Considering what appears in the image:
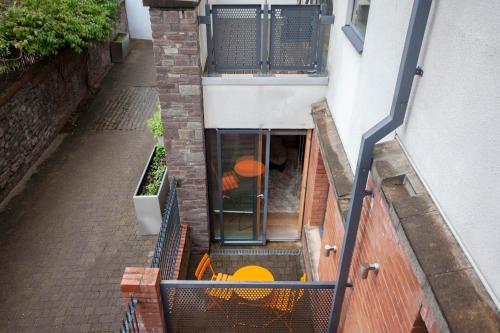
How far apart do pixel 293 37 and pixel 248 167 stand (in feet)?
8.09

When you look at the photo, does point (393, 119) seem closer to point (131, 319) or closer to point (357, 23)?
point (357, 23)

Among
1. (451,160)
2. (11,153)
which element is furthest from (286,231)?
(11,153)

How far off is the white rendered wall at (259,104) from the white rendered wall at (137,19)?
49.2ft

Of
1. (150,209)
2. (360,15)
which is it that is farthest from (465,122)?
(150,209)

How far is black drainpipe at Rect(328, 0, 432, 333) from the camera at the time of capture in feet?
8.46

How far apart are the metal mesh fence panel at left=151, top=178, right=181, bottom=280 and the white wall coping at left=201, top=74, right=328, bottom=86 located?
6.20 feet

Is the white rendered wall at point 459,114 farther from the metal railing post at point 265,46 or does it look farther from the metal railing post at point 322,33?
the metal railing post at point 265,46

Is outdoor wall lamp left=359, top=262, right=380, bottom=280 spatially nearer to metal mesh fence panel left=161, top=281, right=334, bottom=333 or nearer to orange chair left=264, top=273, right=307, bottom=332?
metal mesh fence panel left=161, top=281, right=334, bottom=333

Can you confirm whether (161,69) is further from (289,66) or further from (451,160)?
(451,160)

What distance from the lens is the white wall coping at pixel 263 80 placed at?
599 centimetres

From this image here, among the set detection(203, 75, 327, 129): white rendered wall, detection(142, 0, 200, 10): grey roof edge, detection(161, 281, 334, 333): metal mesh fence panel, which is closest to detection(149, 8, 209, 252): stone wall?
detection(142, 0, 200, 10): grey roof edge

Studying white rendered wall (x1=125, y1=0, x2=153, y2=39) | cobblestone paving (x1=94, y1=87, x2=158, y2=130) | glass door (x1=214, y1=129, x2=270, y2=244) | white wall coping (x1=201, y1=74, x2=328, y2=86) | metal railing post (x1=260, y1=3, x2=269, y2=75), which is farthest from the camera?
white rendered wall (x1=125, y1=0, x2=153, y2=39)

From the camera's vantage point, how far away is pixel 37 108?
10672 millimetres

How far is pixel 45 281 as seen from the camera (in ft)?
22.9
